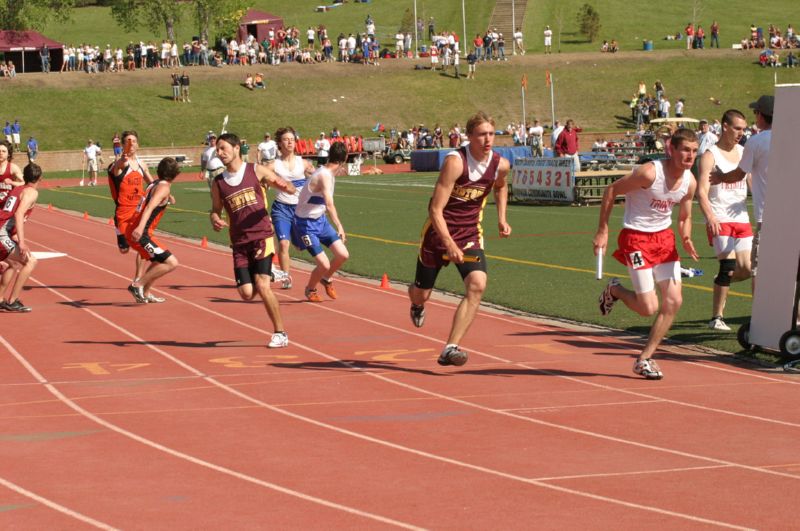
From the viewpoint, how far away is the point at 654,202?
10.7 metres

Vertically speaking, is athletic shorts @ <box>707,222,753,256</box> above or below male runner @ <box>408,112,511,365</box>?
below

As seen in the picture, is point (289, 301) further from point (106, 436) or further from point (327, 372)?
point (106, 436)

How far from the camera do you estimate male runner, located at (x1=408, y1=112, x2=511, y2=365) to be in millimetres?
10875

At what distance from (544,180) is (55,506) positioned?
27517 millimetres

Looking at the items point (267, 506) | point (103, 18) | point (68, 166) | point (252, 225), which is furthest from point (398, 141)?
point (267, 506)

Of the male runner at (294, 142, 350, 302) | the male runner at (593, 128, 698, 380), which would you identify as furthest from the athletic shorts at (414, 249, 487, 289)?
the male runner at (294, 142, 350, 302)

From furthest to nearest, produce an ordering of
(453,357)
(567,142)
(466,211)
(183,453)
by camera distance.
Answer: (567,142) → (466,211) → (453,357) → (183,453)

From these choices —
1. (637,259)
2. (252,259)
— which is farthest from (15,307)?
(637,259)

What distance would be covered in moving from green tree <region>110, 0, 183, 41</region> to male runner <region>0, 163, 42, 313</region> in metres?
69.5

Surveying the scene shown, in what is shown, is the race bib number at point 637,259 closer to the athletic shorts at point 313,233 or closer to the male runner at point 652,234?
the male runner at point 652,234

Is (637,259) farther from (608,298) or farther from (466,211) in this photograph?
(466,211)

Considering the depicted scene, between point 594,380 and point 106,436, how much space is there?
4.00 meters

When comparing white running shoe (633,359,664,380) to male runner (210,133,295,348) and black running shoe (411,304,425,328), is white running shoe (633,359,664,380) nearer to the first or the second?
black running shoe (411,304,425,328)

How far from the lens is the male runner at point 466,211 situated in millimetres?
10875
